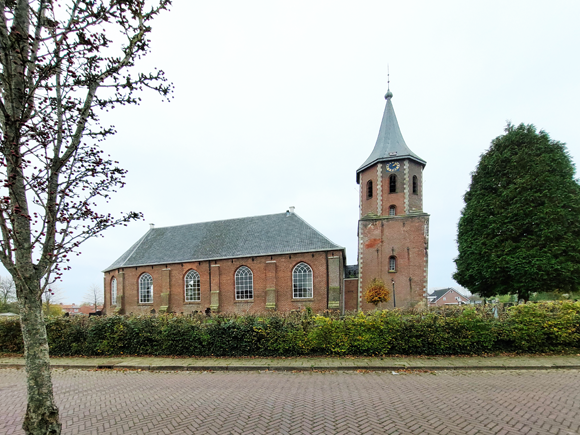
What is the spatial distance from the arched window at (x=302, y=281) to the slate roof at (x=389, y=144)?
998cm

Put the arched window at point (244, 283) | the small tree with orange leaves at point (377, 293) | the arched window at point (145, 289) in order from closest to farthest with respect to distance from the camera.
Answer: the small tree with orange leaves at point (377, 293), the arched window at point (244, 283), the arched window at point (145, 289)

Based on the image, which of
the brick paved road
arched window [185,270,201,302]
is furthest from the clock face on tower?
arched window [185,270,201,302]

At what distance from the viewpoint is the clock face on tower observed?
24.8m

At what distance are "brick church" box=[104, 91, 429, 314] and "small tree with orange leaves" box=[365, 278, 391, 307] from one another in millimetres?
935

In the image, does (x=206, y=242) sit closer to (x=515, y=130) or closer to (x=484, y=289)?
(x=484, y=289)

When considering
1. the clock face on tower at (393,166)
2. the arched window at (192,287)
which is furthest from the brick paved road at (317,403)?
the arched window at (192,287)

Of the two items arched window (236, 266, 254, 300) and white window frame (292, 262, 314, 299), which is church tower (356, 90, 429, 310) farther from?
arched window (236, 266, 254, 300)

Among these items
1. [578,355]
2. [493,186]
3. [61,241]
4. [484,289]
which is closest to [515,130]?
[493,186]

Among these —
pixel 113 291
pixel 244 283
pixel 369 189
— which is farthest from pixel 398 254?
pixel 113 291

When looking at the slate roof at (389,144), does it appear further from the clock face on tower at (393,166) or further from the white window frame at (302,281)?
the white window frame at (302,281)

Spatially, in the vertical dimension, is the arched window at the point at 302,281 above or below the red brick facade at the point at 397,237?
below

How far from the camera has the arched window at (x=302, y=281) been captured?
24.6 m

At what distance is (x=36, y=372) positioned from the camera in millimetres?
3568

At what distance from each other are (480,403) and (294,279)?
19507 mm
